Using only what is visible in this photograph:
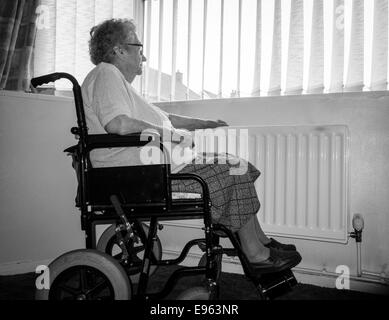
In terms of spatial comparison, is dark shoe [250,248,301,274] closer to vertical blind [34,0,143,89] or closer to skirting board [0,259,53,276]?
skirting board [0,259,53,276]

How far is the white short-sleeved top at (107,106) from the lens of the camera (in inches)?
46.9

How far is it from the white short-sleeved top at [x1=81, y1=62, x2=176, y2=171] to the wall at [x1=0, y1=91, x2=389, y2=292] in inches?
27.4

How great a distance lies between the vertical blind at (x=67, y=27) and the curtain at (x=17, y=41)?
60 mm

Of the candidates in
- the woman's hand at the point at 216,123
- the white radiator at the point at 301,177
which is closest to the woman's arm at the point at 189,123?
the woman's hand at the point at 216,123

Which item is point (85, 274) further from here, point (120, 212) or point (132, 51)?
point (132, 51)

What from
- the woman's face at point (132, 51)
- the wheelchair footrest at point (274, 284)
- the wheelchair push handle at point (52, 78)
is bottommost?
the wheelchair footrest at point (274, 284)

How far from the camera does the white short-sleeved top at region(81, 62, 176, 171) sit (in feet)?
3.91

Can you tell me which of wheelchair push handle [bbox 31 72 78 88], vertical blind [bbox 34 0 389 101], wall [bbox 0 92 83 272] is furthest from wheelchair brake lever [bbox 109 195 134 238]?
vertical blind [bbox 34 0 389 101]

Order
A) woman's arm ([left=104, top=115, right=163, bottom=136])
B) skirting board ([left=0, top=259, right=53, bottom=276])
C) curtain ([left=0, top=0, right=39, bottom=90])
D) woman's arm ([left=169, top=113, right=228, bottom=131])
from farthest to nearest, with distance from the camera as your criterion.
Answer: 1. curtain ([left=0, top=0, right=39, bottom=90])
2. skirting board ([left=0, top=259, right=53, bottom=276])
3. woman's arm ([left=169, top=113, right=228, bottom=131])
4. woman's arm ([left=104, top=115, right=163, bottom=136])

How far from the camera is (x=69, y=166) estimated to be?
1.96 m

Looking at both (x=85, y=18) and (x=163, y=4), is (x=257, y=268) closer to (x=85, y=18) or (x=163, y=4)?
(x=163, y=4)

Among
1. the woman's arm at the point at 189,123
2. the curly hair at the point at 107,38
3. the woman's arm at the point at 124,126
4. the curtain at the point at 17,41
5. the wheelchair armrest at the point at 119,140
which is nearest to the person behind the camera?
the wheelchair armrest at the point at 119,140

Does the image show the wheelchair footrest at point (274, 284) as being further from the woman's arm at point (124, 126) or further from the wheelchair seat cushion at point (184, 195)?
the woman's arm at point (124, 126)

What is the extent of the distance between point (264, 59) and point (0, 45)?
1409 millimetres
